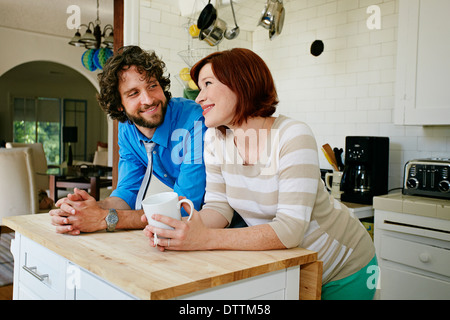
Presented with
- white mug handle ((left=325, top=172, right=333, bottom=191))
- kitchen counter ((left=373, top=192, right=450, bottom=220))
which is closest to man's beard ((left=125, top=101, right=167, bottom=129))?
kitchen counter ((left=373, top=192, right=450, bottom=220))

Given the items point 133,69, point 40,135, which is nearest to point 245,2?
point 133,69

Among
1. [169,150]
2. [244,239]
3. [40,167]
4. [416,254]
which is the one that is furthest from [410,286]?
[40,167]

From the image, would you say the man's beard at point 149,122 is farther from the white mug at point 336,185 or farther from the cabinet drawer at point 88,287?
the white mug at point 336,185

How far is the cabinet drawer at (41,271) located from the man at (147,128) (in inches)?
13.4

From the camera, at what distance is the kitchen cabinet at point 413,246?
2338 mm

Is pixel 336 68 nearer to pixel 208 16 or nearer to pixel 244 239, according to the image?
pixel 208 16

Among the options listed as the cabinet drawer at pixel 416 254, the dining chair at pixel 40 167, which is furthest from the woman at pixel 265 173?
the dining chair at pixel 40 167

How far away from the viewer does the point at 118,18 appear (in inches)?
126

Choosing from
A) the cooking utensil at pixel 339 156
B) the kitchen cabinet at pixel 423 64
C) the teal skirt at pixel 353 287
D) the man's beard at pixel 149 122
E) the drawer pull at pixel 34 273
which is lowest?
the teal skirt at pixel 353 287

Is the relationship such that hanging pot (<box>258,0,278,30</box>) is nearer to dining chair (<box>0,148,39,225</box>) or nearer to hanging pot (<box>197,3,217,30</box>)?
hanging pot (<box>197,3,217,30</box>)

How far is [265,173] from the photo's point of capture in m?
1.29

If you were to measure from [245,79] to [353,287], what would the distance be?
774 mm

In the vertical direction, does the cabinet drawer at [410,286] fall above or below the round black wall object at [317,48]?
below

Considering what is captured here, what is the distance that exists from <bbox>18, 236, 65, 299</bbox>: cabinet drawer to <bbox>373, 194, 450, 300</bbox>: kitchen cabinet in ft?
5.60
